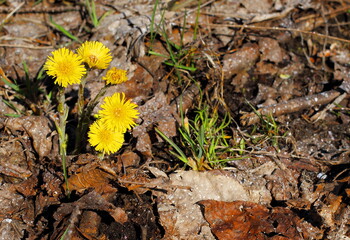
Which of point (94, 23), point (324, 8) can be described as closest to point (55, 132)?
point (94, 23)

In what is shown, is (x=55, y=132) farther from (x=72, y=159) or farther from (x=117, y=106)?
(x=117, y=106)

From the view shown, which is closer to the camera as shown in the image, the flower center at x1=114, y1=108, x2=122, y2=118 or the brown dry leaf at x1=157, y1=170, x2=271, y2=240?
→ the flower center at x1=114, y1=108, x2=122, y2=118

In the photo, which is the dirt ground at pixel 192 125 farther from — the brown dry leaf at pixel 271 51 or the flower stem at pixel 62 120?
the flower stem at pixel 62 120

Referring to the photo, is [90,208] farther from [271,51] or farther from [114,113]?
[271,51]

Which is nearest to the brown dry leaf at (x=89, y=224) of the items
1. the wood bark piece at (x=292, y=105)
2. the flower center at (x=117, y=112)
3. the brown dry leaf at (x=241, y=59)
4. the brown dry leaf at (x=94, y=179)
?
the brown dry leaf at (x=94, y=179)

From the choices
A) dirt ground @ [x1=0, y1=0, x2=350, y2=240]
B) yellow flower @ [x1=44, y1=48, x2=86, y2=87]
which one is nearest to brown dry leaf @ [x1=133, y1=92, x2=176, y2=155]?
dirt ground @ [x1=0, y1=0, x2=350, y2=240]

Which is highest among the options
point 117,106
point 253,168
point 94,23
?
point 94,23

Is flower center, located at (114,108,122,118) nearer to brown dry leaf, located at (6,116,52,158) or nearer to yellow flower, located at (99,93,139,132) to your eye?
yellow flower, located at (99,93,139,132)

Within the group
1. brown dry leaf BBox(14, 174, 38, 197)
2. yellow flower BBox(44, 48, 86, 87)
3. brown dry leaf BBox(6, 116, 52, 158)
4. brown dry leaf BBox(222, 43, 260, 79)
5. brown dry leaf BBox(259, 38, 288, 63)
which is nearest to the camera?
yellow flower BBox(44, 48, 86, 87)
